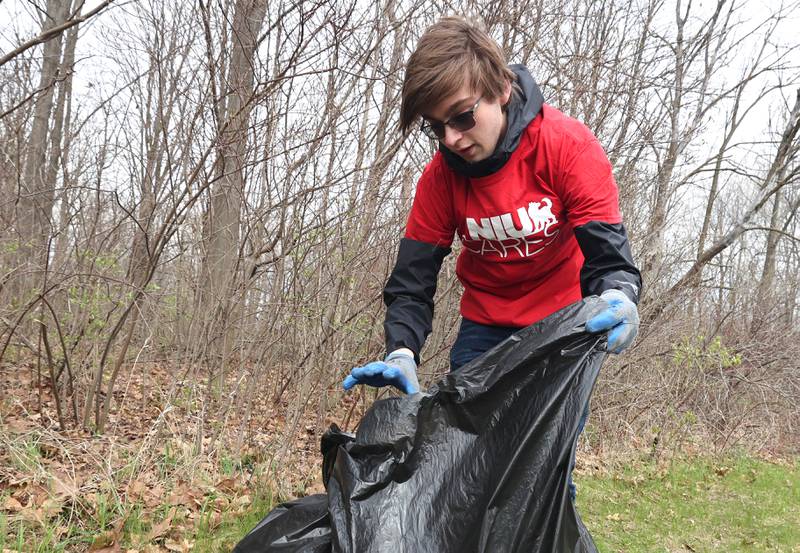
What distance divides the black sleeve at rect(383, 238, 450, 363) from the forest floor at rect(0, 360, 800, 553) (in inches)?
51.4

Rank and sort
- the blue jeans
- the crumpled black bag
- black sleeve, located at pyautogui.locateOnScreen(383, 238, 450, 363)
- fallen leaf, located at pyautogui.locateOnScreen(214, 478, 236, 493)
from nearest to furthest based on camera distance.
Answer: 1. the crumpled black bag
2. black sleeve, located at pyautogui.locateOnScreen(383, 238, 450, 363)
3. the blue jeans
4. fallen leaf, located at pyautogui.locateOnScreen(214, 478, 236, 493)

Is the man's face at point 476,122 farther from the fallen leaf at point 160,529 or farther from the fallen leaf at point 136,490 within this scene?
the fallen leaf at point 136,490

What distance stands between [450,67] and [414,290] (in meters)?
0.72

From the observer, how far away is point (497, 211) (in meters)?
1.88

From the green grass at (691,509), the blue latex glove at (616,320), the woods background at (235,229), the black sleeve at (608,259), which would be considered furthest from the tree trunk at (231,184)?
the green grass at (691,509)

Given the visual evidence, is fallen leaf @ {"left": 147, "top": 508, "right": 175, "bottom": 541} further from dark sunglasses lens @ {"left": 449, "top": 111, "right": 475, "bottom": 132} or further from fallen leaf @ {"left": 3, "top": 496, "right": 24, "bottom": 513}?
dark sunglasses lens @ {"left": 449, "top": 111, "right": 475, "bottom": 132}

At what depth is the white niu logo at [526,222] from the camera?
185 cm

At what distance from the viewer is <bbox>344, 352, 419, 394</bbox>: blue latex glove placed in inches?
66.3

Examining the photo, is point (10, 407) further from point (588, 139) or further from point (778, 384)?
point (778, 384)

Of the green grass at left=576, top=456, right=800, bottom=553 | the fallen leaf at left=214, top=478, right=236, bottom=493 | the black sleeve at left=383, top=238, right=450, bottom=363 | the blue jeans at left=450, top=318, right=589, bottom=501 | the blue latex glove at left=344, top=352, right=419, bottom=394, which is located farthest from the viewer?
the green grass at left=576, top=456, right=800, bottom=553

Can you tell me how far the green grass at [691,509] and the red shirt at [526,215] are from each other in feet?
6.99

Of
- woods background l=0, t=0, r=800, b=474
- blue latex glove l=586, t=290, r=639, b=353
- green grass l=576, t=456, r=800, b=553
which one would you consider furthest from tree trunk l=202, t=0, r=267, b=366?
green grass l=576, t=456, r=800, b=553

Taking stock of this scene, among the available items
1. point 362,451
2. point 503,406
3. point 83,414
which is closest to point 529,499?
point 503,406

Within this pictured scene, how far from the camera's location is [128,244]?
4273 millimetres
